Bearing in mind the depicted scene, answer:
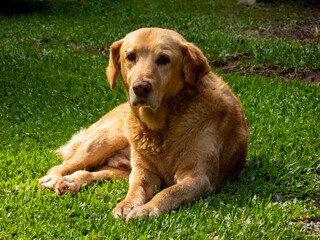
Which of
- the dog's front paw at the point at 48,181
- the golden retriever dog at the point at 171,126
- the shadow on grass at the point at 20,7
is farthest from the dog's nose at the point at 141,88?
the shadow on grass at the point at 20,7

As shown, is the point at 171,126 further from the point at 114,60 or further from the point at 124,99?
the point at 124,99

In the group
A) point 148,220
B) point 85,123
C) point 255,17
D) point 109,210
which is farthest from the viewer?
point 255,17

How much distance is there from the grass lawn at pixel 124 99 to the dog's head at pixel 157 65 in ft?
3.41

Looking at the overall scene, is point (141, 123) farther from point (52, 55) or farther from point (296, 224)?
point (52, 55)

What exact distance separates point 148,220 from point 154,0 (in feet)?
52.2

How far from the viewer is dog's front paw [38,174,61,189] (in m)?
5.04

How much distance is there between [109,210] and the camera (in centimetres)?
445

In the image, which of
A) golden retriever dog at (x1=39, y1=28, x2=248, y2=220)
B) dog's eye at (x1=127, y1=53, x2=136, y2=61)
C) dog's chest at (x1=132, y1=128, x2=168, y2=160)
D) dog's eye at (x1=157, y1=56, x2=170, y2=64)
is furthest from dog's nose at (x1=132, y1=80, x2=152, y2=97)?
dog's chest at (x1=132, y1=128, x2=168, y2=160)

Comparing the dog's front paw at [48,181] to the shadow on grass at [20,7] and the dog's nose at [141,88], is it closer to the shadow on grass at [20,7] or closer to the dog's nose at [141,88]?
the dog's nose at [141,88]

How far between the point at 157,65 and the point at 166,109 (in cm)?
Answer: 46

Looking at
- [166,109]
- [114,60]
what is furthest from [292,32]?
[166,109]

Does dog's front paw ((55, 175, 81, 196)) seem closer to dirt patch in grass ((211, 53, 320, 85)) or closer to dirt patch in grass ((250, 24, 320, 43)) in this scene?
dirt patch in grass ((211, 53, 320, 85))

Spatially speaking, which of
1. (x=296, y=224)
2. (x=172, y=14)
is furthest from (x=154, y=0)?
(x=296, y=224)

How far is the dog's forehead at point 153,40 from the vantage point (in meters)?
4.73
